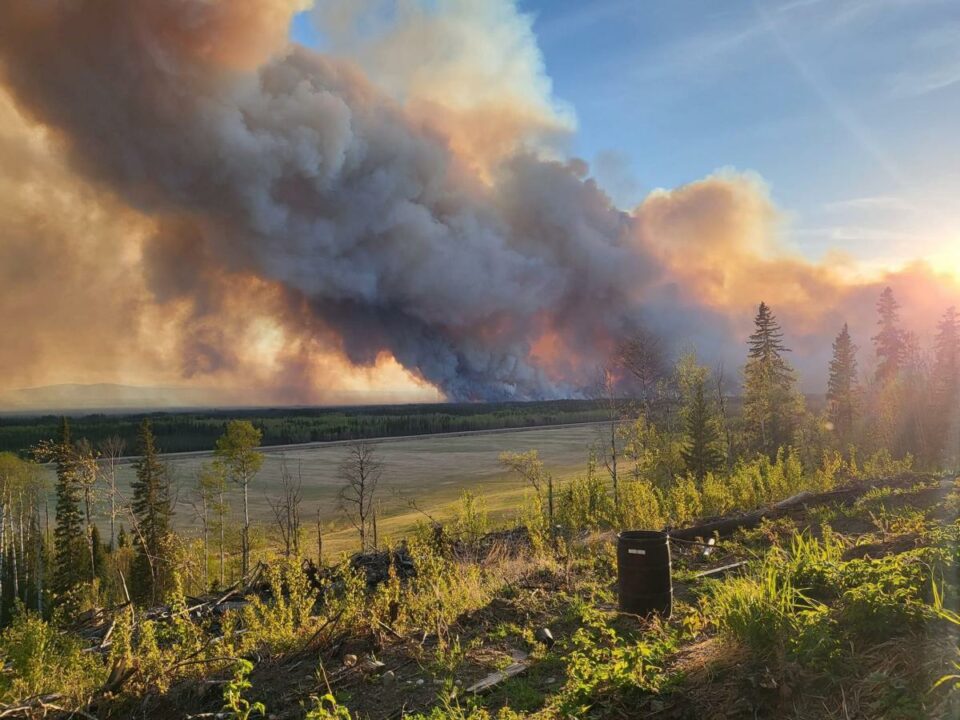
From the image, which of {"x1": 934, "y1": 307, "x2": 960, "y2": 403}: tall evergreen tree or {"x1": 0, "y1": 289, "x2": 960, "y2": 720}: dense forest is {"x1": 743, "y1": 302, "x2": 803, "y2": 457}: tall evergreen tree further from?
{"x1": 0, "y1": 289, "x2": 960, "y2": 720}: dense forest

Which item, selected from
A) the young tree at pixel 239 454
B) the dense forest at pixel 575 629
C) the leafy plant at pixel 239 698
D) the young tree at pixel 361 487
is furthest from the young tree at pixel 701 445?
the young tree at pixel 239 454

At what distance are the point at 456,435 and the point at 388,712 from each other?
12140cm

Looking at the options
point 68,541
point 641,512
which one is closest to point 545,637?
point 641,512

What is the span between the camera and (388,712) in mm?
5344

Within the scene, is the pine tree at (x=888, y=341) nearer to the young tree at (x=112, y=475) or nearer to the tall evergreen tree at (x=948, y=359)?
the tall evergreen tree at (x=948, y=359)

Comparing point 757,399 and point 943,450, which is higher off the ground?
point 757,399

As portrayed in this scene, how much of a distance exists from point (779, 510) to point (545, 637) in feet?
31.4

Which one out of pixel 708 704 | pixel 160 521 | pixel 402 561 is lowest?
pixel 160 521

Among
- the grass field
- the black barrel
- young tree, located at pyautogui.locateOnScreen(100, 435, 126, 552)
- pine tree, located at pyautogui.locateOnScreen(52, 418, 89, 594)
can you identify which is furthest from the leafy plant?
pine tree, located at pyautogui.locateOnScreen(52, 418, 89, 594)

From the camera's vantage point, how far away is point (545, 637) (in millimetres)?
6719

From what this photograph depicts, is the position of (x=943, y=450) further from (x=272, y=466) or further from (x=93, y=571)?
(x=272, y=466)

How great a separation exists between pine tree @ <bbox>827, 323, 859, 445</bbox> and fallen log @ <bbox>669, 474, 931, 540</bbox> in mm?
36434

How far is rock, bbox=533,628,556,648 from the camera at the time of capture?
664 cm

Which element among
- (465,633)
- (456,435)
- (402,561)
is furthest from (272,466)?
(465,633)
